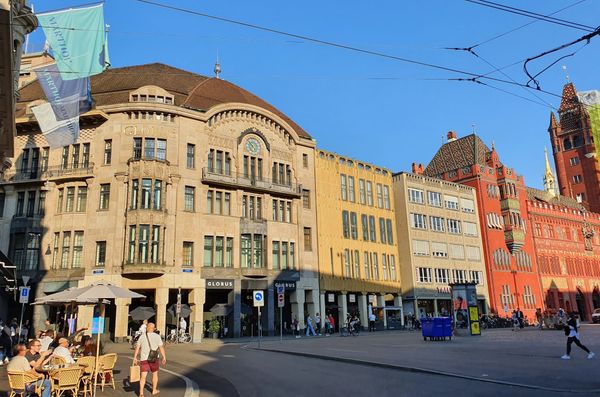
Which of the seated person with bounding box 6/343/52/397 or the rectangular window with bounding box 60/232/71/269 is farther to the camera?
the rectangular window with bounding box 60/232/71/269

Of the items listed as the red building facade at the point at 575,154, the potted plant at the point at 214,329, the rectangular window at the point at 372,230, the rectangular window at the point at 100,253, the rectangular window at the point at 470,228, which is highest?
the red building facade at the point at 575,154

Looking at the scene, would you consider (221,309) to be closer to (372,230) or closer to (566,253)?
(372,230)

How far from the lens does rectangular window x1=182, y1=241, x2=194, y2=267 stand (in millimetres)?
38688

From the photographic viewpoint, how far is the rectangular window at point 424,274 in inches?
2109

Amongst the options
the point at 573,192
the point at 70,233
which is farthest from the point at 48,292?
the point at 573,192

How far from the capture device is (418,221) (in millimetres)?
55656

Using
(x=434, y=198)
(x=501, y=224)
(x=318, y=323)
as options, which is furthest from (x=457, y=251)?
(x=318, y=323)

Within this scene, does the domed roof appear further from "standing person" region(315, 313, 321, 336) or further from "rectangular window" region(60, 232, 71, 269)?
"standing person" region(315, 313, 321, 336)

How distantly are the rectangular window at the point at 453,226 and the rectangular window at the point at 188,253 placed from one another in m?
33.2

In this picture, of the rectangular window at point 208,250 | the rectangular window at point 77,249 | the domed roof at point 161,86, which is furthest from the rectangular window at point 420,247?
the rectangular window at point 77,249

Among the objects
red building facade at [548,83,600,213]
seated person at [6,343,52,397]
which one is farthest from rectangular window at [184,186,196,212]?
red building facade at [548,83,600,213]

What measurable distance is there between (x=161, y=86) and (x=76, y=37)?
2246cm

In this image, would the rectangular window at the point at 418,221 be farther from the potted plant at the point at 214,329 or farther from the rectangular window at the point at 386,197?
the potted plant at the point at 214,329

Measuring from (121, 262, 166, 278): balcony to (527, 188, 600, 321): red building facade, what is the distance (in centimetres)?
5449
